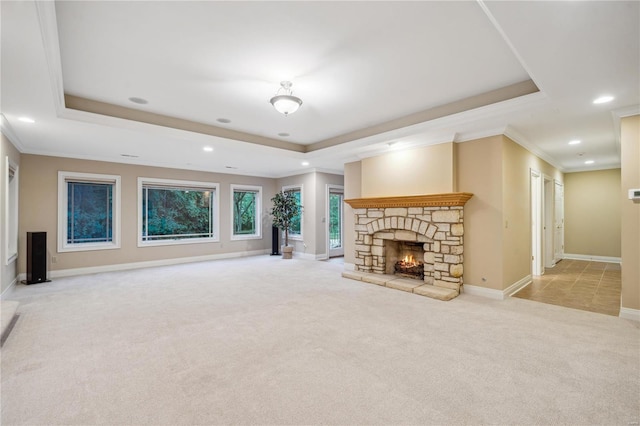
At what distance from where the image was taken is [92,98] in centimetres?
405

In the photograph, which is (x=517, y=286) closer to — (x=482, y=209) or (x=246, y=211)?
(x=482, y=209)

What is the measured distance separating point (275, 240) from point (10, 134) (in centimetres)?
587

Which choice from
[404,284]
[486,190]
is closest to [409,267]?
[404,284]

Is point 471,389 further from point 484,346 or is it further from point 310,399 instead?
point 310,399

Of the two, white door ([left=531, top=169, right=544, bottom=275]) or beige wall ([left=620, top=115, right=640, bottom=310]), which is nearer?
beige wall ([left=620, top=115, right=640, bottom=310])

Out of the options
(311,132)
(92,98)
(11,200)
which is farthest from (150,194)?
(311,132)

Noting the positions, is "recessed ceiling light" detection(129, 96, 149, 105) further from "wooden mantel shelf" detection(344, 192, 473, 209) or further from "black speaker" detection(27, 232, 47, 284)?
"wooden mantel shelf" detection(344, 192, 473, 209)

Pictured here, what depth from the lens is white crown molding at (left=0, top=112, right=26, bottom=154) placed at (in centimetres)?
407

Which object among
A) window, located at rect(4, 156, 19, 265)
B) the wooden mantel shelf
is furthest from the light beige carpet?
window, located at rect(4, 156, 19, 265)

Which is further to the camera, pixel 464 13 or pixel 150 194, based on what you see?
pixel 150 194

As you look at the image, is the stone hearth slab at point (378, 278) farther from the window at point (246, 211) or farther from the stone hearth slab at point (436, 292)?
the window at point (246, 211)

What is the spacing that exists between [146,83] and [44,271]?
14.4 feet

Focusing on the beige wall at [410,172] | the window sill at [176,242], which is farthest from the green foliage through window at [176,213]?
the beige wall at [410,172]

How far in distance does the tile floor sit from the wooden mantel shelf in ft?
5.54
